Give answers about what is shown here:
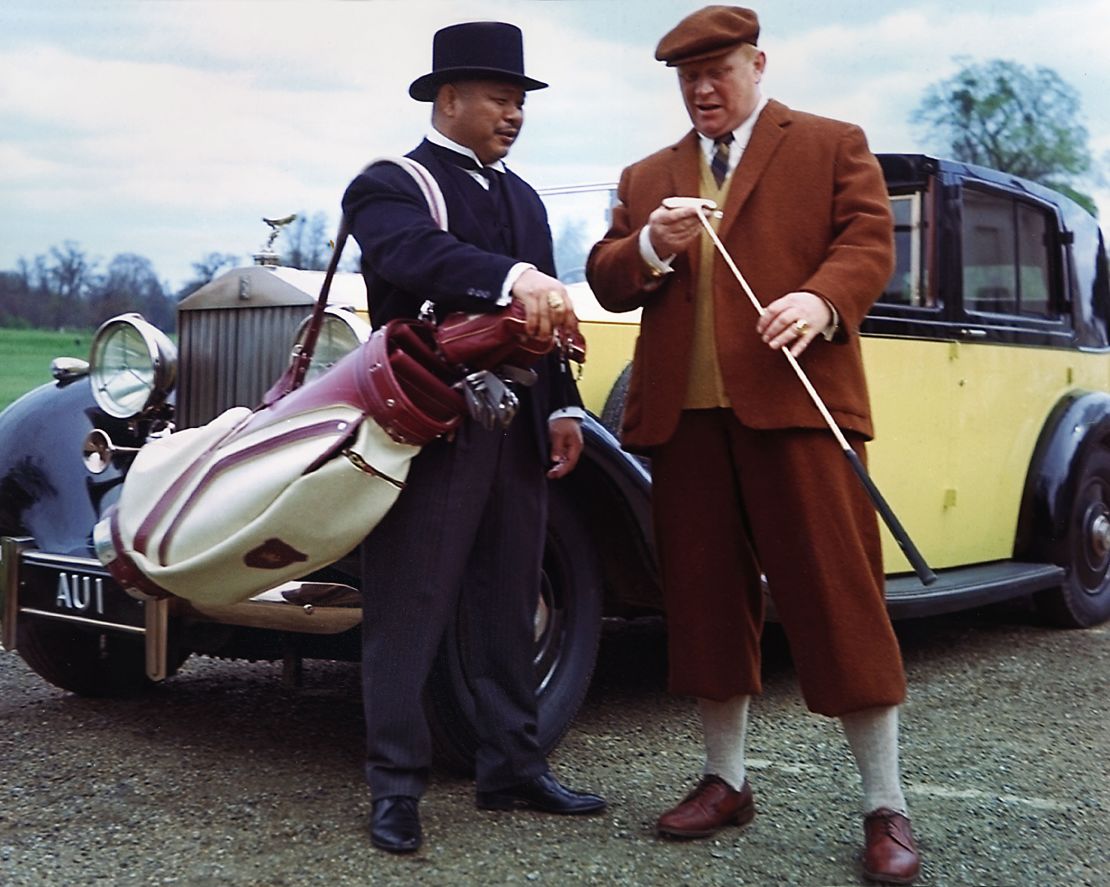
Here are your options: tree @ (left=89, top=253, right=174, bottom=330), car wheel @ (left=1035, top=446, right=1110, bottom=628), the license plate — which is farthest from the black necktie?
car wheel @ (left=1035, top=446, right=1110, bottom=628)

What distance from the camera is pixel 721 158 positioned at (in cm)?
272

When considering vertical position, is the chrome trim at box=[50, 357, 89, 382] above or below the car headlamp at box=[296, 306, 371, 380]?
below

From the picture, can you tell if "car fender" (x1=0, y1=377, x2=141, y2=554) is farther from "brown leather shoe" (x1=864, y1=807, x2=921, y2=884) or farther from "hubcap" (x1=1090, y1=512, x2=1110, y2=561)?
"hubcap" (x1=1090, y1=512, x2=1110, y2=561)

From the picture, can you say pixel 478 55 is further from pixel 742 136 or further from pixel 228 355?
pixel 228 355

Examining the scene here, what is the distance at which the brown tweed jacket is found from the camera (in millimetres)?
2555

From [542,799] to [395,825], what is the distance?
380 millimetres

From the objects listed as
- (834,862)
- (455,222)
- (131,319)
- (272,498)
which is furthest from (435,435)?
(131,319)

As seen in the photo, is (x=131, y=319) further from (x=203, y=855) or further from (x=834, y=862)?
(x=834, y=862)

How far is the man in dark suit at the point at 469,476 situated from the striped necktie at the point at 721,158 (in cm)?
40

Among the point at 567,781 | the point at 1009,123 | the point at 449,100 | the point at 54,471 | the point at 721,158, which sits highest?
the point at 1009,123

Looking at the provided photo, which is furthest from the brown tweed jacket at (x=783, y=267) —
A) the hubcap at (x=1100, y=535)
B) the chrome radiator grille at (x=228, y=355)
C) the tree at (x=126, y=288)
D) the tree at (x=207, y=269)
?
the hubcap at (x=1100, y=535)

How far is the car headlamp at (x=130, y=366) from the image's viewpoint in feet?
12.0

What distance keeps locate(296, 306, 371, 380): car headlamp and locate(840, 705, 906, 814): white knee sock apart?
1471mm

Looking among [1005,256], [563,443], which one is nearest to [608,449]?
[563,443]
